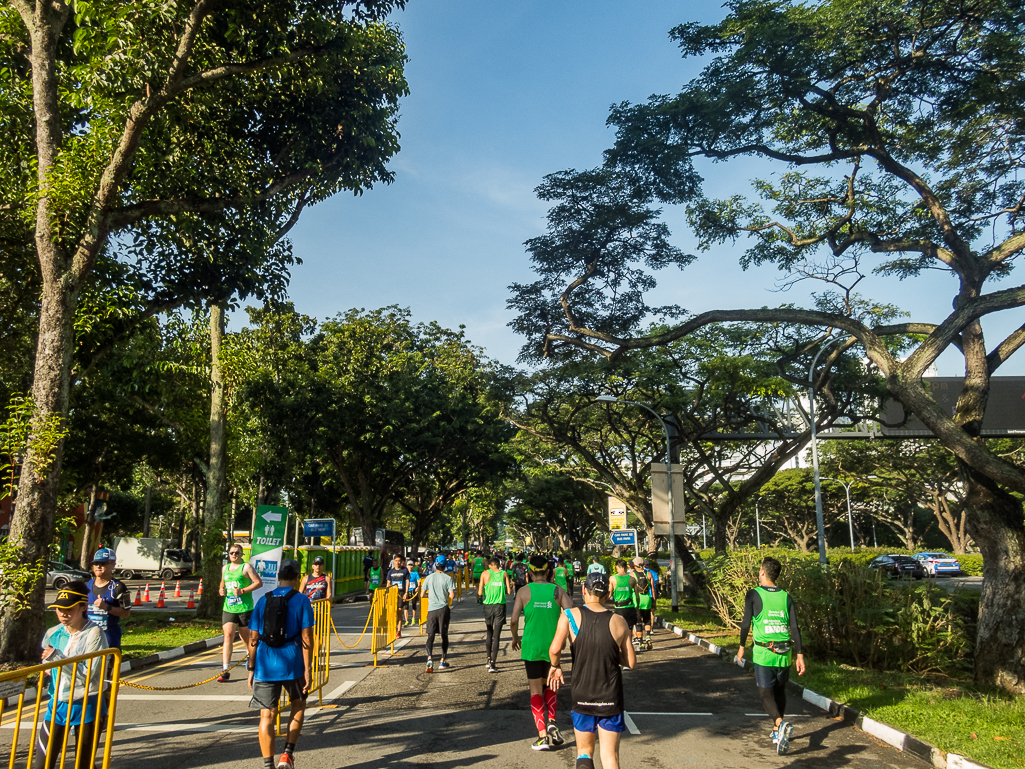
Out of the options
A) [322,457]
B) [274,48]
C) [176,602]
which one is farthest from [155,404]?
[274,48]

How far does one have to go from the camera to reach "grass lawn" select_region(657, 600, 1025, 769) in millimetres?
6512

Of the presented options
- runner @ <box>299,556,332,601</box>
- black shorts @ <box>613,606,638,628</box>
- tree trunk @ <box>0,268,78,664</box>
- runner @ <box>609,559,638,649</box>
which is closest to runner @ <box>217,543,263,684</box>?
runner @ <box>299,556,332,601</box>

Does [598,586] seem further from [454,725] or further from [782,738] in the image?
[454,725]

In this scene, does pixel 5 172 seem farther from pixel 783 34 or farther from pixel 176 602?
pixel 176 602

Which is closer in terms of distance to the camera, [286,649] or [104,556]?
[286,649]

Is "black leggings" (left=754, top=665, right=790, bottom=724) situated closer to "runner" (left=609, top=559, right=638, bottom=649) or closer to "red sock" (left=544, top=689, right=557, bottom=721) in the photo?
"red sock" (left=544, top=689, right=557, bottom=721)

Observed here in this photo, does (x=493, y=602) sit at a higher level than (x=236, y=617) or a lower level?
higher

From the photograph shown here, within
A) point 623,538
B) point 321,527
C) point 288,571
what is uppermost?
point 321,527

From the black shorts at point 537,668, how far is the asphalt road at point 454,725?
56 cm

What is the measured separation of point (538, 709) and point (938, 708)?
181 inches

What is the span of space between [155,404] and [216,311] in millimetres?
4539

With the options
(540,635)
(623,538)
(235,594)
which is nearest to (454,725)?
(540,635)

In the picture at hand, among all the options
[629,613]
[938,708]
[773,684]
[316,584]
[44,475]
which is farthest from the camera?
[629,613]

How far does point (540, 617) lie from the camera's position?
24.8 ft
